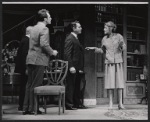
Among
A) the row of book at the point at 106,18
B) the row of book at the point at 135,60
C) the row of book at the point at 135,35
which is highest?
the row of book at the point at 106,18

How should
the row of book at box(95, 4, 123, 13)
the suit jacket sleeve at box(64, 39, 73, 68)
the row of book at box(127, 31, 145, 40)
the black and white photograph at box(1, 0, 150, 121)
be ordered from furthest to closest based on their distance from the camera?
the row of book at box(127, 31, 145, 40)
the row of book at box(95, 4, 123, 13)
the suit jacket sleeve at box(64, 39, 73, 68)
the black and white photograph at box(1, 0, 150, 121)

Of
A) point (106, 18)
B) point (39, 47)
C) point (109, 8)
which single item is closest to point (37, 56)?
point (39, 47)

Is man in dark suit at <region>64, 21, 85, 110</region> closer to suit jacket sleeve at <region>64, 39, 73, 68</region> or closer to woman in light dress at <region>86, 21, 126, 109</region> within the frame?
suit jacket sleeve at <region>64, 39, 73, 68</region>

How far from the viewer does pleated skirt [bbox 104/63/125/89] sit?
702 cm

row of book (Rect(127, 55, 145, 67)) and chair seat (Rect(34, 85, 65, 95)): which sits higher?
row of book (Rect(127, 55, 145, 67))

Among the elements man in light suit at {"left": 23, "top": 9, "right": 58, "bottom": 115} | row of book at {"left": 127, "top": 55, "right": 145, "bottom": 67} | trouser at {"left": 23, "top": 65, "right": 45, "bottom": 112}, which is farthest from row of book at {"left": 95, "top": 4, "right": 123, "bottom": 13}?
trouser at {"left": 23, "top": 65, "right": 45, "bottom": 112}

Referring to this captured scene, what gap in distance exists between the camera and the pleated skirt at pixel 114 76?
7016 mm

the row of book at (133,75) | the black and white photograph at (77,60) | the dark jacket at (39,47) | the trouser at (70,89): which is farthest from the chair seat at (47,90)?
the row of book at (133,75)

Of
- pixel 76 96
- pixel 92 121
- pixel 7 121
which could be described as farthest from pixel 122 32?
pixel 7 121

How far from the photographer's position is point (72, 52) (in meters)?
7.06

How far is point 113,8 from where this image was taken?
8906 millimetres

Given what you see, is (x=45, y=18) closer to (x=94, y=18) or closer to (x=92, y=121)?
(x=92, y=121)

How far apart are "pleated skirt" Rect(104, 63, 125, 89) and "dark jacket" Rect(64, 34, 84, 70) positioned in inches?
25.1

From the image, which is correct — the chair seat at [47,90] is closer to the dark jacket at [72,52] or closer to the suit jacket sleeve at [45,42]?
the suit jacket sleeve at [45,42]
